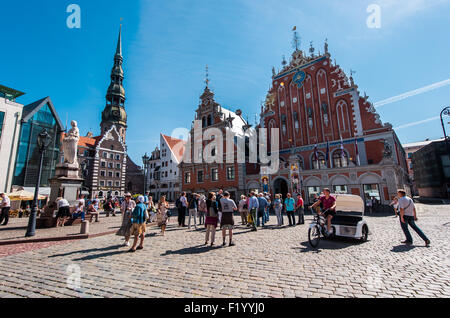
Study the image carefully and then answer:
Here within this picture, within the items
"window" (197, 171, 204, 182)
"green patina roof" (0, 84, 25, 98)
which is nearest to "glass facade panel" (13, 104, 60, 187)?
"green patina roof" (0, 84, 25, 98)

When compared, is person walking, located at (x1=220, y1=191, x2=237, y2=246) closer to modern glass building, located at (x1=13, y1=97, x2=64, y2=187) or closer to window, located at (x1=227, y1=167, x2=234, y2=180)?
window, located at (x1=227, y1=167, x2=234, y2=180)

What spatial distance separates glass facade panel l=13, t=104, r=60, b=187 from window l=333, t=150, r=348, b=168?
37462mm

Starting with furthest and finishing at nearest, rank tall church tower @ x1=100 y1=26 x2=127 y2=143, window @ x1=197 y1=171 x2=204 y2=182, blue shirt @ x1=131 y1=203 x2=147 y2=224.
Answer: tall church tower @ x1=100 y1=26 x2=127 y2=143, window @ x1=197 y1=171 x2=204 y2=182, blue shirt @ x1=131 y1=203 x2=147 y2=224

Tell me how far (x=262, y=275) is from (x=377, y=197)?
21.3 metres

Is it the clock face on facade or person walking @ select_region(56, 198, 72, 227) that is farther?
the clock face on facade

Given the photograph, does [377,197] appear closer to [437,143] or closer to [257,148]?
[257,148]

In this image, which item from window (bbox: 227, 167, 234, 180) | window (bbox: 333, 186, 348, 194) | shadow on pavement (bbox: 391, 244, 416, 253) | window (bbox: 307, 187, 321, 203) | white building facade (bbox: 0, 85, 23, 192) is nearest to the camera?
shadow on pavement (bbox: 391, 244, 416, 253)

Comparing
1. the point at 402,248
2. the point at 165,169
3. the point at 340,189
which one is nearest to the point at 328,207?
the point at 402,248

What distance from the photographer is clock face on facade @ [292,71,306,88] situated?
28.8m

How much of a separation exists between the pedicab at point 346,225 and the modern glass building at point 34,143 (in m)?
34.2

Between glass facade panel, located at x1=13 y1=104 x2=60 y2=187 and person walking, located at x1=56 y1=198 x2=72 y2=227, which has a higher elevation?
glass facade panel, located at x1=13 y1=104 x2=60 y2=187

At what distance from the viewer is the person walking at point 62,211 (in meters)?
11.7

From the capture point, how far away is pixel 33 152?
3061 centimetres
